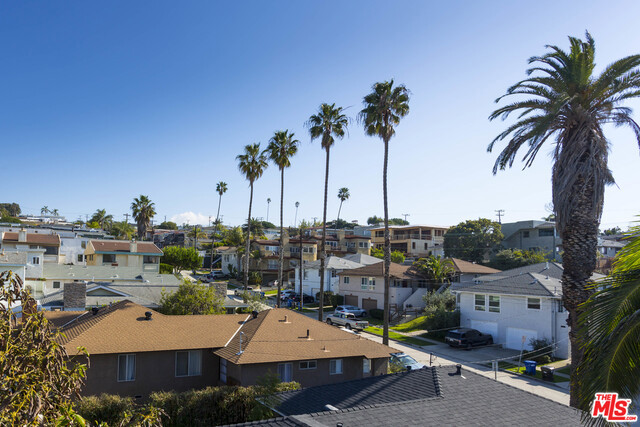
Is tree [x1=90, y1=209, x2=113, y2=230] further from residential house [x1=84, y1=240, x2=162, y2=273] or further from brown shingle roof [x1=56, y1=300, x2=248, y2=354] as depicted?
brown shingle roof [x1=56, y1=300, x2=248, y2=354]

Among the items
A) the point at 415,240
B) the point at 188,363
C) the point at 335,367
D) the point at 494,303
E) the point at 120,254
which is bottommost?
the point at 335,367

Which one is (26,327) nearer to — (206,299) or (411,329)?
(206,299)

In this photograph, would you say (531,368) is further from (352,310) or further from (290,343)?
(352,310)

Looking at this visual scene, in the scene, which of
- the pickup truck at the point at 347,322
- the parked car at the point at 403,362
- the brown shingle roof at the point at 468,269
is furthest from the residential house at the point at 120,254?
the parked car at the point at 403,362

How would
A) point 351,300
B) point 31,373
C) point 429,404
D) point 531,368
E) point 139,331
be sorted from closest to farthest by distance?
point 31,373 < point 429,404 < point 139,331 < point 531,368 < point 351,300

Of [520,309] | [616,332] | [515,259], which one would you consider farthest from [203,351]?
[515,259]

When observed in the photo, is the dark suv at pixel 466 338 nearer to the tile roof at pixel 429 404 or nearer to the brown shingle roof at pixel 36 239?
the tile roof at pixel 429 404

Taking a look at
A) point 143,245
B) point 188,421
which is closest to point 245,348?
point 188,421

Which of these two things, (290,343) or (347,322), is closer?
(290,343)
